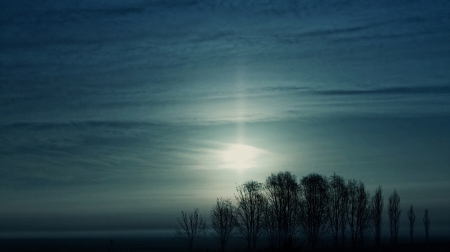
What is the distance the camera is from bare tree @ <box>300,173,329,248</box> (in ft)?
289

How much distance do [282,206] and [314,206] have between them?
20.0 ft

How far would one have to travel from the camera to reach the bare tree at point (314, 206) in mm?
88125

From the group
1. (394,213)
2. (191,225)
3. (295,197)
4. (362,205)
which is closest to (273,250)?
(191,225)

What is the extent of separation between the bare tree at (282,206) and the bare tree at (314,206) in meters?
1.63

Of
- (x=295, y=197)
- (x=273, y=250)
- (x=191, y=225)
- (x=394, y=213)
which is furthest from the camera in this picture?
(x=394, y=213)

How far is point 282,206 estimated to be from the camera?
89000 mm

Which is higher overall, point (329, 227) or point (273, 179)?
point (273, 179)

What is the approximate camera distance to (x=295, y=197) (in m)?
90.4

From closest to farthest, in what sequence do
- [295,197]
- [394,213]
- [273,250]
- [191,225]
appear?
[273,250] < [191,225] < [295,197] < [394,213]

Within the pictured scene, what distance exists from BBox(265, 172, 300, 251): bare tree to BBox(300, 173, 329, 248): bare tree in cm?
163

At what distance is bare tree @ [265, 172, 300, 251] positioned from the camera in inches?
3420

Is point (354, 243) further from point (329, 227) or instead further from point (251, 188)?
point (251, 188)

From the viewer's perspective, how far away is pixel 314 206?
89.8 m

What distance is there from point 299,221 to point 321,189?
8401 mm
